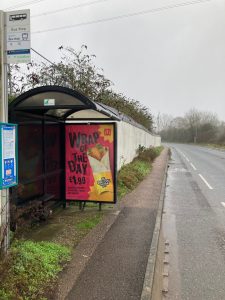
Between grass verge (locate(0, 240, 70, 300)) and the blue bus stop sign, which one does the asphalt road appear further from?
the blue bus stop sign

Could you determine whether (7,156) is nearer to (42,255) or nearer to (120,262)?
(42,255)

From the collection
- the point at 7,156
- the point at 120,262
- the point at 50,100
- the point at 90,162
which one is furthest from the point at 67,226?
the point at 7,156

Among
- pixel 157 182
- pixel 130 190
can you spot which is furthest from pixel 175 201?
pixel 157 182

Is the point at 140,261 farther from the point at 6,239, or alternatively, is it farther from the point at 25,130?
the point at 25,130

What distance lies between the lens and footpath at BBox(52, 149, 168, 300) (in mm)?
4223

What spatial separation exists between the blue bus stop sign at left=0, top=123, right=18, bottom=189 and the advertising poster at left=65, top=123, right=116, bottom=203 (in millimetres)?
3665

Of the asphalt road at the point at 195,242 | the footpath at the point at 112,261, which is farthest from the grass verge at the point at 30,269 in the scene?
the asphalt road at the point at 195,242

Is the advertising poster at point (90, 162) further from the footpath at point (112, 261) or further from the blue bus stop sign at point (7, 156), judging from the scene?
the blue bus stop sign at point (7, 156)

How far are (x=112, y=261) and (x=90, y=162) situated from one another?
3419 mm

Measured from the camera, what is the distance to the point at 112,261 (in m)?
5.23

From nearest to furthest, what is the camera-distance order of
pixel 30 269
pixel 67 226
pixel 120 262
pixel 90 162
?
pixel 30 269, pixel 120 262, pixel 67 226, pixel 90 162

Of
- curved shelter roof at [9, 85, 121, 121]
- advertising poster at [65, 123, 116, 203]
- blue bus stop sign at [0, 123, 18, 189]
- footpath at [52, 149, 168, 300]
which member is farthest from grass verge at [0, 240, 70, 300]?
advertising poster at [65, 123, 116, 203]

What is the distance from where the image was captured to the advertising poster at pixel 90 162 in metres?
8.22

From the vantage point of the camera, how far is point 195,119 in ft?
372
